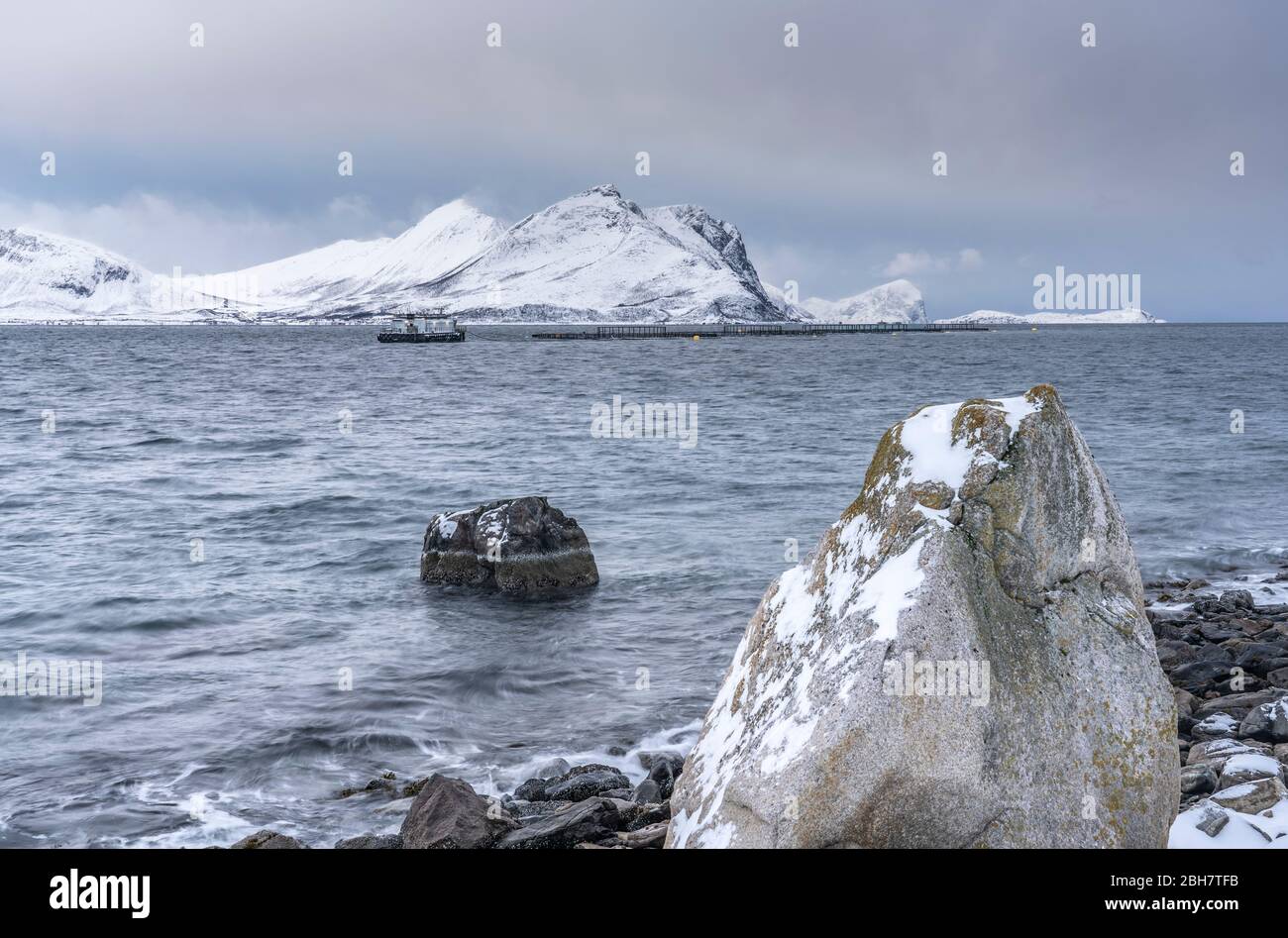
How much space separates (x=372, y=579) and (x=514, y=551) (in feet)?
11.2

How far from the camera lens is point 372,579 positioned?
2023cm

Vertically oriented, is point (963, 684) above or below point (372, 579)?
above

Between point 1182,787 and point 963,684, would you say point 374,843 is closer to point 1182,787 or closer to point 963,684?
point 963,684

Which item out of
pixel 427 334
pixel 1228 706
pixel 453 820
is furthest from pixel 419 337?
pixel 453 820

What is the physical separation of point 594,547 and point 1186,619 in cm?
1212

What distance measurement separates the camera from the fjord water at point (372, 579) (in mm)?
11609

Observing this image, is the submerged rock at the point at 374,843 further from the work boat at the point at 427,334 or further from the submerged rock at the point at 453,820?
Result: the work boat at the point at 427,334

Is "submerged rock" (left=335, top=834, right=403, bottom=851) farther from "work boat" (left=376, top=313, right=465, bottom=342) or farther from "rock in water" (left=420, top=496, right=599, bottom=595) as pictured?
"work boat" (left=376, top=313, right=465, bottom=342)

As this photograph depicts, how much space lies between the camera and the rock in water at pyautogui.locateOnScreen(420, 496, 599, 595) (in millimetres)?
19016

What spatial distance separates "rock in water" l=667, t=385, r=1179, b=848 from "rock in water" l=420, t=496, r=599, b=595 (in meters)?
12.2

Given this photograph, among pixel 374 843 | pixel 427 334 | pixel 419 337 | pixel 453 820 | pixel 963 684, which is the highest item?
pixel 427 334
